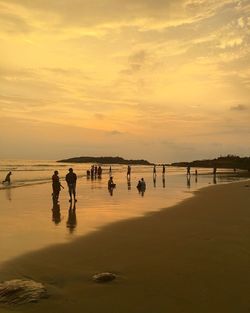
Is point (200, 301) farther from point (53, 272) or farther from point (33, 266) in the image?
point (33, 266)

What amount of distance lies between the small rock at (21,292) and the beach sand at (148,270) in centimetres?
18

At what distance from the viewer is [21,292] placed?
6574mm

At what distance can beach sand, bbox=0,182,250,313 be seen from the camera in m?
6.32

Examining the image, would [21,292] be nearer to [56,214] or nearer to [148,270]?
[148,270]

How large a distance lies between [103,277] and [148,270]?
1134 millimetres

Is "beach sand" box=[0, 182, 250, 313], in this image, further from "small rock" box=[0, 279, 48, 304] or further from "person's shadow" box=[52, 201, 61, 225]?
"person's shadow" box=[52, 201, 61, 225]

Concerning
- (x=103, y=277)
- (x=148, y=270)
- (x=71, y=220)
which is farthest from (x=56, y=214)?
(x=103, y=277)

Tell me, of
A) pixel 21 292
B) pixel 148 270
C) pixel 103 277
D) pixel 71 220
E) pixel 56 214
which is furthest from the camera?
pixel 56 214

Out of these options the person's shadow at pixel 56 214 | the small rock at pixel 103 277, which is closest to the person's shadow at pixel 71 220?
the person's shadow at pixel 56 214

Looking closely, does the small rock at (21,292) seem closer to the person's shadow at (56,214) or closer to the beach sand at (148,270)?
the beach sand at (148,270)

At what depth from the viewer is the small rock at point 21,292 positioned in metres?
6.38

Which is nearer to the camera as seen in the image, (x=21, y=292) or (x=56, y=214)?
(x=21, y=292)

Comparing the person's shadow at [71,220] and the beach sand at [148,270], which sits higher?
the person's shadow at [71,220]

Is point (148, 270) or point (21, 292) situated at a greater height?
point (21, 292)
